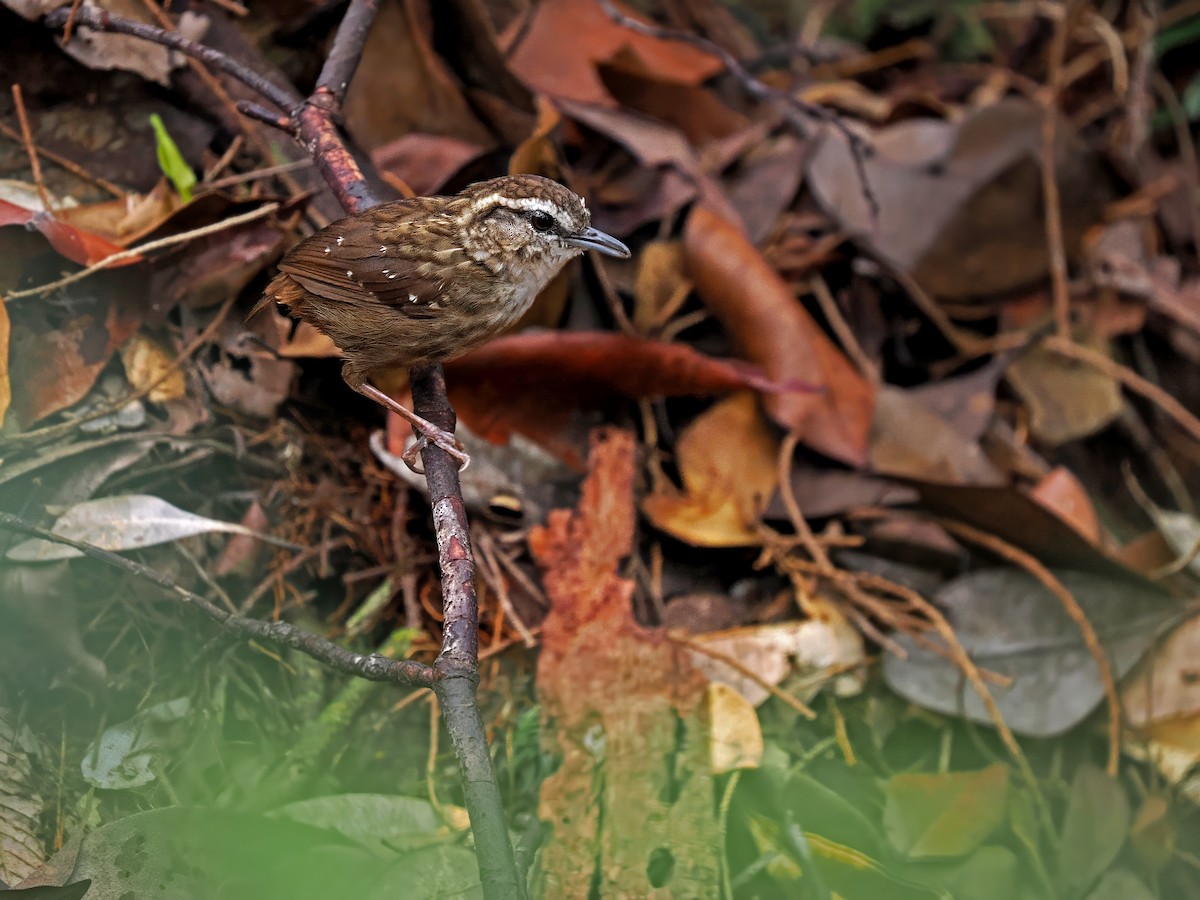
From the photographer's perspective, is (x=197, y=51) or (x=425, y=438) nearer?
(x=425, y=438)

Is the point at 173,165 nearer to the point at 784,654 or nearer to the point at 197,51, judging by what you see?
the point at 197,51

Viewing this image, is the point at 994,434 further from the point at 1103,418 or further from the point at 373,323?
the point at 373,323

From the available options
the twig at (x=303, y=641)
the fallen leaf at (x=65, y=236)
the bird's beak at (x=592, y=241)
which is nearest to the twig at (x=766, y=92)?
the bird's beak at (x=592, y=241)

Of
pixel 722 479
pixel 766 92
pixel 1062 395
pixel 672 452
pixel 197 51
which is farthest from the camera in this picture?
pixel 1062 395

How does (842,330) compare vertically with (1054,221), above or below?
below

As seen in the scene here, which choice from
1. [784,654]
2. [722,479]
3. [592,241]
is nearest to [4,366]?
[592,241]

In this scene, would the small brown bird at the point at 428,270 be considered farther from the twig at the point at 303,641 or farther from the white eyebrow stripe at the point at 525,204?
the twig at the point at 303,641

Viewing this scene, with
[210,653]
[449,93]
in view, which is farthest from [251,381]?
[449,93]
